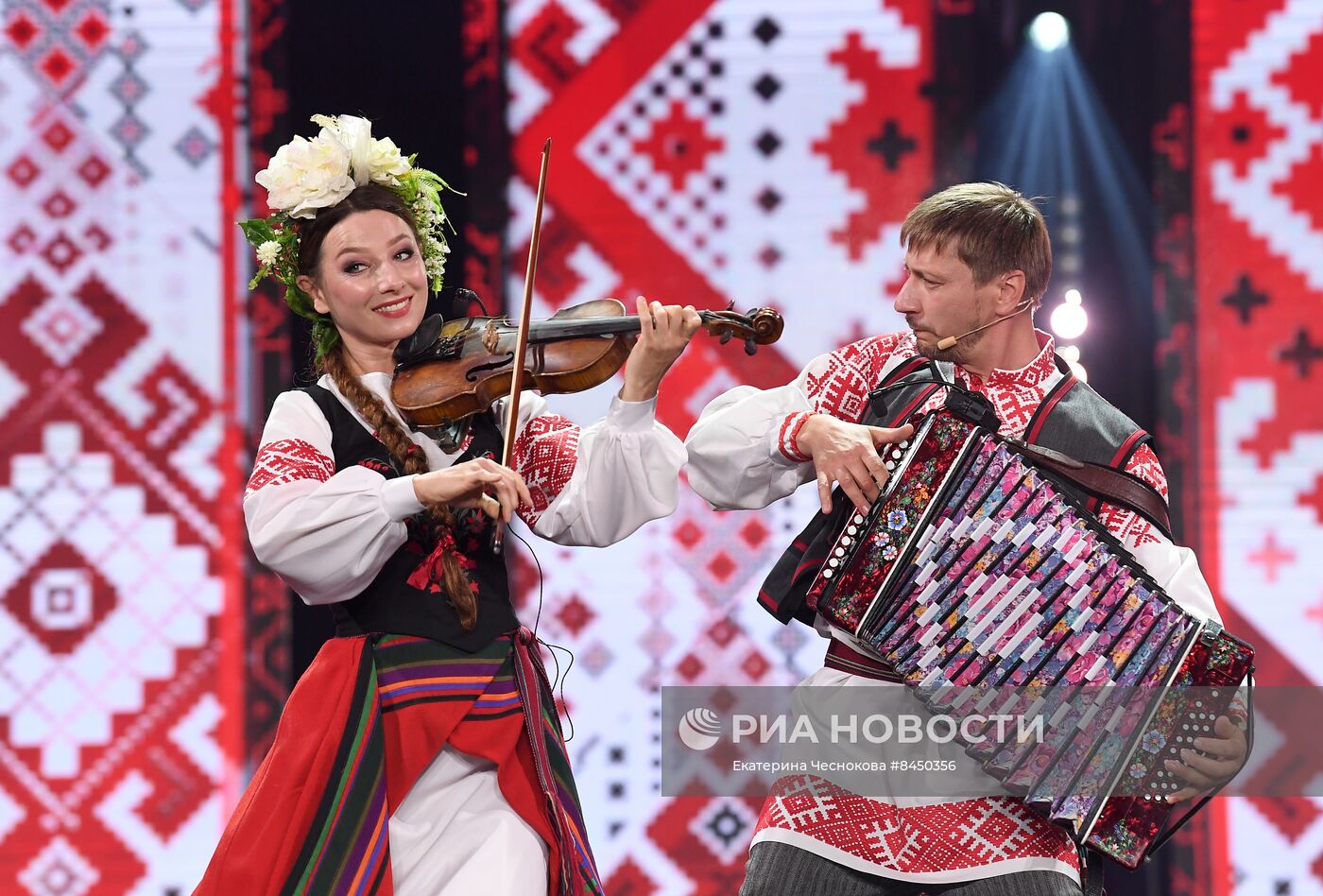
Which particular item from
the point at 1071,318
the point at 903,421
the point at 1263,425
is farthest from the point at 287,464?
the point at 1263,425

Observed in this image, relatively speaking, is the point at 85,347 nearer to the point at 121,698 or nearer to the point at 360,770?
the point at 121,698

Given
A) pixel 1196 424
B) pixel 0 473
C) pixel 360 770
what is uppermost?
pixel 0 473

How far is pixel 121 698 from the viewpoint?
172 inches

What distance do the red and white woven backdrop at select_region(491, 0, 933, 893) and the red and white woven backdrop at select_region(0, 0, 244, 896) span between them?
37.8 inches

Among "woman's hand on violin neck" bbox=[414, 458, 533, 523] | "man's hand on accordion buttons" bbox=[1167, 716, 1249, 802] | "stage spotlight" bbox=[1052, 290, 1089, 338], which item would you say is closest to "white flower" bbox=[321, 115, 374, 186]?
"woman's hand on violin neck" bbox=[414, 458, 533, 523]

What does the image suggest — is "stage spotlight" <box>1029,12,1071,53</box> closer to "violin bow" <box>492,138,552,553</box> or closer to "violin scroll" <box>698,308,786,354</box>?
"violin scroll" <box>698,308,786,354</box>

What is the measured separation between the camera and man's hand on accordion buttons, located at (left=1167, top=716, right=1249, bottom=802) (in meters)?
2.39

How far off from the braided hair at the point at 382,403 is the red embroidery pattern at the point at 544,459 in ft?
0.76

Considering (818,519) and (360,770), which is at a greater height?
(360,770)

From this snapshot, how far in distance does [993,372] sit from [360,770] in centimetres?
132

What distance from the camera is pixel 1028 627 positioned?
2465 mm

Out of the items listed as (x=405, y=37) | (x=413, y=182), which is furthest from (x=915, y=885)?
(x=405, y=37)

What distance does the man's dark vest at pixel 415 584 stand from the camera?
8.47 ft

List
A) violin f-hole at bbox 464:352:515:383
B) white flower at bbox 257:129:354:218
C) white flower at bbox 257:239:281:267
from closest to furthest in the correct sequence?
1. violin f-hole at bbox 464:352:515:383
2. white flower at bbox 257:129:354:218
3. white flower at bbox 257:239:281:267
